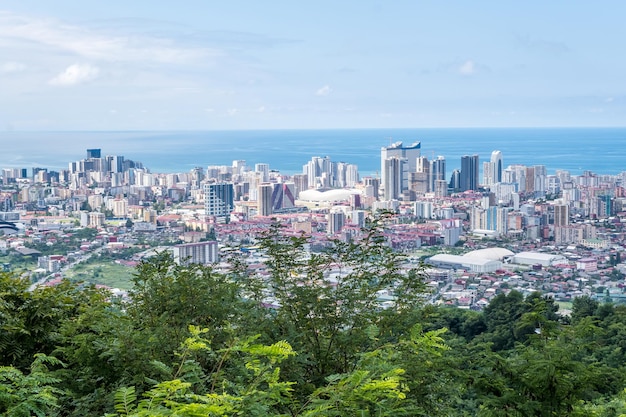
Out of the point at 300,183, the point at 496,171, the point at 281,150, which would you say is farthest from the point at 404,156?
the point at 281,150

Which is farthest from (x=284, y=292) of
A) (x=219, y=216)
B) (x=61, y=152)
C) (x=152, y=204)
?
(x=61, y=152)

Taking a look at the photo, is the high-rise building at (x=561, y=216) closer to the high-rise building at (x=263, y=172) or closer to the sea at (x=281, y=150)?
the sea at (x=281, y=150)

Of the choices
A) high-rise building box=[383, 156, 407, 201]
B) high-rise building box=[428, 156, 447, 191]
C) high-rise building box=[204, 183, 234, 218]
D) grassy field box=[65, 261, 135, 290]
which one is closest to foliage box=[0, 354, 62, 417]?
grassy field box=[65, 261, 135, 290]

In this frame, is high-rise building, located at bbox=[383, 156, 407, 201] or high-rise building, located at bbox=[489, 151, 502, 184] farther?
high-rise building, located at bbox=[489, 151, 502, 184]

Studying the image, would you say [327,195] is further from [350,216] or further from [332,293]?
[332,293]

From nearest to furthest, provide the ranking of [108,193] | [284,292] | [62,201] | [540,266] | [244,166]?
[284,292]
[540,266]
[62,201]
[108,193]
[244,166]

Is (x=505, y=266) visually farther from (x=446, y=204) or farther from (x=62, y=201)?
(x=62, y=201)

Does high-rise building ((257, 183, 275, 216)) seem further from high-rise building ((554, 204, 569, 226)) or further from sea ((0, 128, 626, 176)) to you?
sea ((0, 128, 626, 176))
